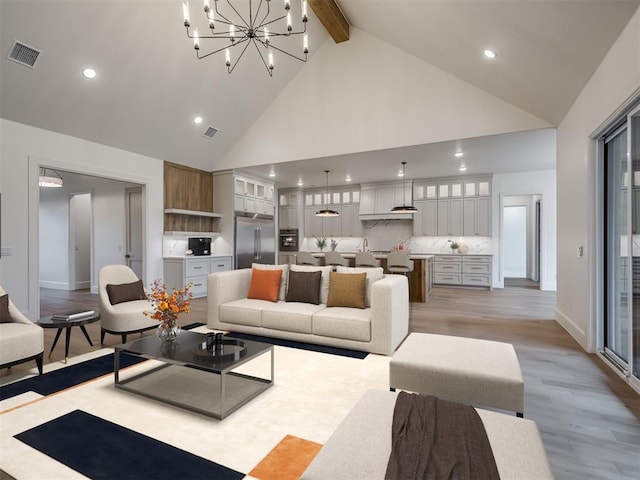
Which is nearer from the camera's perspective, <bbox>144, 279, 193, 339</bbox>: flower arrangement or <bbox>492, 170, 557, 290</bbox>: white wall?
<bbox>144, 279, 193, 339</bbox>: flower arrangement

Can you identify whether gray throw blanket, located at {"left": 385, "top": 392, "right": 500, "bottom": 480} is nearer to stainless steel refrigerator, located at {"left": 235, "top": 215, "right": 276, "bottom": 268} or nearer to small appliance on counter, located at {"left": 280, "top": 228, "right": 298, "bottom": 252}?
stainless steel refrigerator, located at {"left": 235, "top": 215, "right": 276, "bottom": 268}

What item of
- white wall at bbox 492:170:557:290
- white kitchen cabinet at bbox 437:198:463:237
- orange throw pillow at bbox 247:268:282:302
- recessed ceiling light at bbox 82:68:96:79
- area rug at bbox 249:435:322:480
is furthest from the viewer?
white kitchen cabinet at bbox 437:198:463:237

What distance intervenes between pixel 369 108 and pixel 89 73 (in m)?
4.19

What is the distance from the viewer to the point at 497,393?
1875mm

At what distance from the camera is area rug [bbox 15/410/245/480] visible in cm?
164

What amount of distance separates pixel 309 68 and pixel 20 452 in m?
6.61

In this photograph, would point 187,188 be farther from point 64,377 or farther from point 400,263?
point 64,377

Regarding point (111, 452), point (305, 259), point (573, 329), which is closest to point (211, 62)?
point (305, 259)

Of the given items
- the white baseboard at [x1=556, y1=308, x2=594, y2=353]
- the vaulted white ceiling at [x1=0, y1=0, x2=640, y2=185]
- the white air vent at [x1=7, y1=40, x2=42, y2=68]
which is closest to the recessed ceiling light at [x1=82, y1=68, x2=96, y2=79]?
the vaulted white ceiling at [x1=0, y1=0, x2=640, y2=185]

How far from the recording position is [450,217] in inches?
336

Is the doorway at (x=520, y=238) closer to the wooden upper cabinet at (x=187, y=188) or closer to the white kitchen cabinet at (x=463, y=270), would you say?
the white kitchen cabinet at (x=463, y=270)

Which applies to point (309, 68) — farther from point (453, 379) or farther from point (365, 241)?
point (453, 379)

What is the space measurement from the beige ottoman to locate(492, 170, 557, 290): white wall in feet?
21.6

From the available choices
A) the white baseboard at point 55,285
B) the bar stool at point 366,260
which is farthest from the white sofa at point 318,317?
the white baseboard at point 55,285
